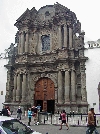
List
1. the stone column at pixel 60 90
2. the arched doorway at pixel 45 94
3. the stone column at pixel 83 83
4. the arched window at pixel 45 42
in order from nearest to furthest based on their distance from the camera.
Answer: the stone column at pixel 83 83 < the stone column at pixel 60 90 < the arched doorway at pixel 45 94 < the arched window at pixel 45 42

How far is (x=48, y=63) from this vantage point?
23062 mm

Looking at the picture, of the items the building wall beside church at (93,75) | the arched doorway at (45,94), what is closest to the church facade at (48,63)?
the arched doorway at (45,94)

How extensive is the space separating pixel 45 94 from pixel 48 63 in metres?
3.36

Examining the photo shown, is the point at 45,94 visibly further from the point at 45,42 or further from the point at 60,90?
the point at 45,42

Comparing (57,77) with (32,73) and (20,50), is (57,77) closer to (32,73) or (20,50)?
(32,73)

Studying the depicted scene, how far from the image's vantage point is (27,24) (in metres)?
24.8

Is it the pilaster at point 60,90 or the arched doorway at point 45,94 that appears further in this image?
the arched doorway at point 45,94

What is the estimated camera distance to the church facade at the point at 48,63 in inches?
845

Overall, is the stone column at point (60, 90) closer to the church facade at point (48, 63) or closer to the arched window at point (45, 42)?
the church facade at point (48, 63)

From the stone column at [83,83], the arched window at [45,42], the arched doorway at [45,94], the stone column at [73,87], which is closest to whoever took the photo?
the stone column at [83,83]

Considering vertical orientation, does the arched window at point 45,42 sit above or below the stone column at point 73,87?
above

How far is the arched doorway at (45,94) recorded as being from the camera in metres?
22.5

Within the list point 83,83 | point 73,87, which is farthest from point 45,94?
point 83,83

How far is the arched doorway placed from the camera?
2252 centimetres
